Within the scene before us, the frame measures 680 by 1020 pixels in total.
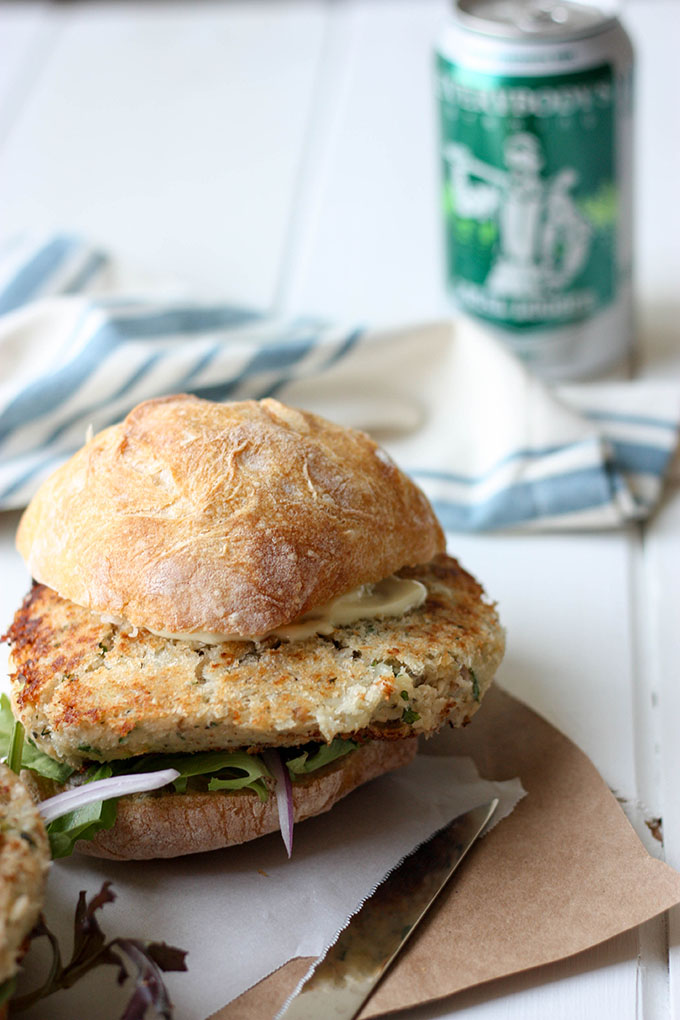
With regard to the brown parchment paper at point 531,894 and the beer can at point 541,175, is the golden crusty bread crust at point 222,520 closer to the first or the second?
the brown parchment paper at point 531,894

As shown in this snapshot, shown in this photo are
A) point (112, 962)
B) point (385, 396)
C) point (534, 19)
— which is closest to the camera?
point (112, 962)

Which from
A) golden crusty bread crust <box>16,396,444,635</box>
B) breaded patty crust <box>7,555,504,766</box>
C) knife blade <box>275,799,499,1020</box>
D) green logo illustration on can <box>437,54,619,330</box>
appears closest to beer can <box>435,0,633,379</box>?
green logo illustration on can <box>437,54,619,330</box>

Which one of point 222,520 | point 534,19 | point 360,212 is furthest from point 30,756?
point 360,212

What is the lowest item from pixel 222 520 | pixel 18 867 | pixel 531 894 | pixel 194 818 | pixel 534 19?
pixel 531 894

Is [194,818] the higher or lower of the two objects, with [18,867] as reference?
lower

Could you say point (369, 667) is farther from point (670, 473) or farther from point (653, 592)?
point (670, 473)

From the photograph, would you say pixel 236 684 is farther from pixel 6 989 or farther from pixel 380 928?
pixel 6 989

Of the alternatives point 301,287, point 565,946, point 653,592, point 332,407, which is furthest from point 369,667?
point 301,287
